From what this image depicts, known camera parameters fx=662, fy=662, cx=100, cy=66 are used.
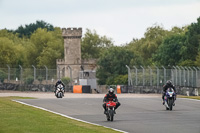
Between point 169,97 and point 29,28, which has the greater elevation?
point 29,28

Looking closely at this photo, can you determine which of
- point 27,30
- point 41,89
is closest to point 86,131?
point 41,89

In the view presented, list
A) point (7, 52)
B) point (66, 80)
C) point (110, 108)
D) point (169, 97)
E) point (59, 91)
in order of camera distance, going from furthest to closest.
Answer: point (7, 52) < point (66, 80) < point (59, 91) < point (169, 97) < point (110, 108)

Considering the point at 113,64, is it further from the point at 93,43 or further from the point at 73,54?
the point at 93,43

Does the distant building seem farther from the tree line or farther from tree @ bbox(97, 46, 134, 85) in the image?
tree @ bbox(97, 46, 134, 85)

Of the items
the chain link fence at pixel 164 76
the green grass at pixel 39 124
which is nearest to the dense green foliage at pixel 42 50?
the chain link fence at pixel 164 76

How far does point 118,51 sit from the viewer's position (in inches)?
3981

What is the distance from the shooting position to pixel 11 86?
69.8 metres

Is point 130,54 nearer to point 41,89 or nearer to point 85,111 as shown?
point 41,89

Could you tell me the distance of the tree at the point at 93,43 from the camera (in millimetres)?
146000

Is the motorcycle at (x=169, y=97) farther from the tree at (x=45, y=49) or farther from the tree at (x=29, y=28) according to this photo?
the tree at (x=29, y=28)

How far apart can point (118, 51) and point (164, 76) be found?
144 feet

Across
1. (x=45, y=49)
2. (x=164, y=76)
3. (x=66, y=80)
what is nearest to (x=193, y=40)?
(x=66, y=80)

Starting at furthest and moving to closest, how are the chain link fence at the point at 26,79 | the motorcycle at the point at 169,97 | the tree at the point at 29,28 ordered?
1. the tree at the point at 29,28
2. the chain link fence at the point at 26,79
3. the motorcycle at the point at 169,97

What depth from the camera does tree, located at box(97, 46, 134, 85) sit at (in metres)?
98.7
